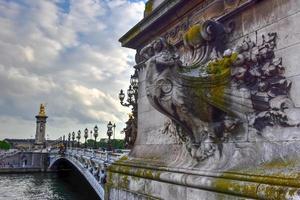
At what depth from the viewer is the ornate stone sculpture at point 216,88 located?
3615 millimetres

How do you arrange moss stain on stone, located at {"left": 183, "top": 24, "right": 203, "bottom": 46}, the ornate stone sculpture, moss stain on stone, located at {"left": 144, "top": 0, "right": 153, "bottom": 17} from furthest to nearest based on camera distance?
1. moss stain on stone, located at {"left": 144, "top": 0, "right": 153, "bottom": 17}
2. moss stain on stone, located at {"left": 183, "top": 24, "right": 203, "bottom": 46}
3. the ornate stone sculpture

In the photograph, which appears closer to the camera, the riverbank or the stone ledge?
the stone ledge

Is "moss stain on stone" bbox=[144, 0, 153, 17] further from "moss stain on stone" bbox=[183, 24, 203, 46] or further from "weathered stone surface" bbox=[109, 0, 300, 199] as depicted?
"moss stain on stone" bbox=[183, 24, 203, 46]

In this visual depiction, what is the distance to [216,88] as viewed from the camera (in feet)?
13.0

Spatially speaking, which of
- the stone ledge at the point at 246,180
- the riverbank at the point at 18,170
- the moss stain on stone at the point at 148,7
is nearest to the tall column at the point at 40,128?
the riverbank at the point at 18,170

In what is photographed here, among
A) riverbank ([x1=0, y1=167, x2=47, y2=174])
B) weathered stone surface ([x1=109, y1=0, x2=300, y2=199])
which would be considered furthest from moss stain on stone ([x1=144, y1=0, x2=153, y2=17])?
riverbank ([x1=0, y1=167, x2=47, y2=174])

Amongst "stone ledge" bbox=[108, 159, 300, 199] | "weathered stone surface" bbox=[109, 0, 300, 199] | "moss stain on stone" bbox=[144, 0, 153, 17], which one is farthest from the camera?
"moss stain on stone" bbox=[144, 0, 153, 17]

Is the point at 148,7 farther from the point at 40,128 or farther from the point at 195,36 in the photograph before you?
the point at 40,128

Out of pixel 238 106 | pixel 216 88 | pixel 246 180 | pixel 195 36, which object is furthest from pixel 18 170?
pixel 246 180

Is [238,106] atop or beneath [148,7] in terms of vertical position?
beneath

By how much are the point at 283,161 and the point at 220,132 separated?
34.9 inches

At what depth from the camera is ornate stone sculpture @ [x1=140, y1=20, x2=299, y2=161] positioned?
362 cm

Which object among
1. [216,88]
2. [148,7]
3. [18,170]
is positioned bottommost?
[18,170]

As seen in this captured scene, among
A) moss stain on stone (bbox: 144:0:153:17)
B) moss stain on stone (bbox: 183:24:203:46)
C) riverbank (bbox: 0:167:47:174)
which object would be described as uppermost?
moss stain on stone (bbox: 144:0:153:17)
